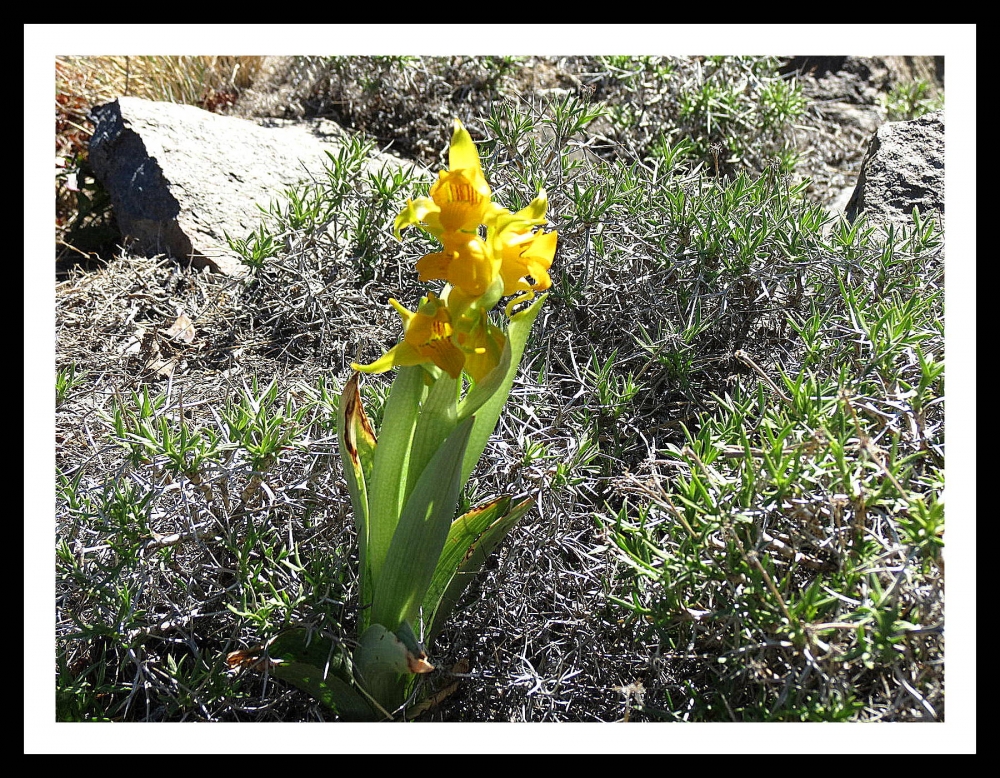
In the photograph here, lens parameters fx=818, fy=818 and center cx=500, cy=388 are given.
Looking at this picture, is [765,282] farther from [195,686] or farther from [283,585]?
[195,686]

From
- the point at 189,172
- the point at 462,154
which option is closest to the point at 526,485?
the point at 462,154

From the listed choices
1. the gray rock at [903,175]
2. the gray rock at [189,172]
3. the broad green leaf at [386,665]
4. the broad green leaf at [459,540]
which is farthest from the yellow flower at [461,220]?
the gray rock at [903,175]

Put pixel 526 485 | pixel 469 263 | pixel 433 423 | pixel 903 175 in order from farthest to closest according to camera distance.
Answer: pixel 903 175
pixel 526 485
pixel 433 423
pixel 469 263

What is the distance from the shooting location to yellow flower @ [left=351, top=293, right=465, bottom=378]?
4.18 feet

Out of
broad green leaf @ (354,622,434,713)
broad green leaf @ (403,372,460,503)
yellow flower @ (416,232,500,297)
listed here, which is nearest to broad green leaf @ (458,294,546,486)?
broad green leaf @ (403,372,460,503)

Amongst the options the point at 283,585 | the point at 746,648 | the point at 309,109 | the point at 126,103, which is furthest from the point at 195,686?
the point at 309,109

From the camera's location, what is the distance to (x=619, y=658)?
1.64 metres

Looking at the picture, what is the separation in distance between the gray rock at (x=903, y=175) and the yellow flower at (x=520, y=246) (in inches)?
63.1

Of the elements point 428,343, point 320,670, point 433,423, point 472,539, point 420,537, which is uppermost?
point 428,343

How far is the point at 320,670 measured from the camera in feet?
4.99

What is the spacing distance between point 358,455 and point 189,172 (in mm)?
1750

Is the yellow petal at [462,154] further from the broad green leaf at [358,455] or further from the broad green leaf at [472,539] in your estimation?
the broad green leaf at [472,539]

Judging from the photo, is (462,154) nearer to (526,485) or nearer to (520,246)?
(520,246)

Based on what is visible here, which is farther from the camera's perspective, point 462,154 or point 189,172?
A: point 189,172
